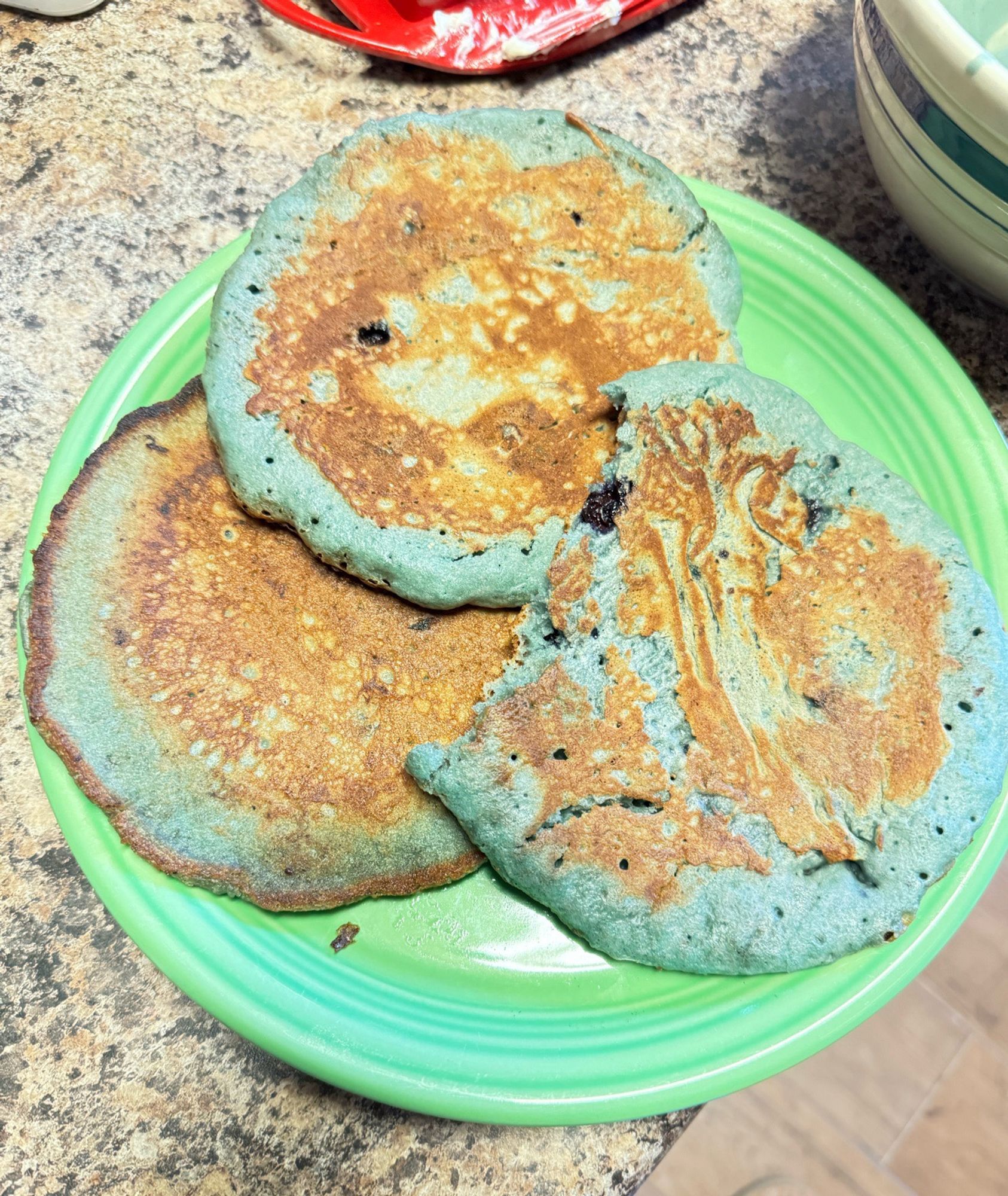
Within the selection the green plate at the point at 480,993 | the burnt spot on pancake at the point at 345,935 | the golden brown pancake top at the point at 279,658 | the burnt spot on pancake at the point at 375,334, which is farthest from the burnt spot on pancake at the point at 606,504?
the burnt spot on pancake at the point at 345,935

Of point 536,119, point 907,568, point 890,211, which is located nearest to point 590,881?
point 907,568

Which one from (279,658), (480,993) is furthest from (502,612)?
(480,993)

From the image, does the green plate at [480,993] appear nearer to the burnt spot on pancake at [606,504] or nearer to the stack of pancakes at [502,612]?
the stack of pancakes at [502,612]

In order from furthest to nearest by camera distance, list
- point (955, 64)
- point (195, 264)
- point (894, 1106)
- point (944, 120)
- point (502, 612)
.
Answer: point (894, 1106)
point (195, 264)
point (502, 612)
point (944, 120)
point (955, 64)

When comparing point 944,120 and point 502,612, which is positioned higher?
point 944,120

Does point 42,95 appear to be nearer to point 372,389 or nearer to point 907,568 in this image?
point 372,389

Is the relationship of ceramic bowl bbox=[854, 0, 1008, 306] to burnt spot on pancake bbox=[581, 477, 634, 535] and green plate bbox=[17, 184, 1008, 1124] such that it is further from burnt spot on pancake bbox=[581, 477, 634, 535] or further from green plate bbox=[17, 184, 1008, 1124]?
green plate bbox=[17, 184, 1008, 1124]

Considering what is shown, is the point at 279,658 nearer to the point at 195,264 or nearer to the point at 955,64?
the point at 195,264
